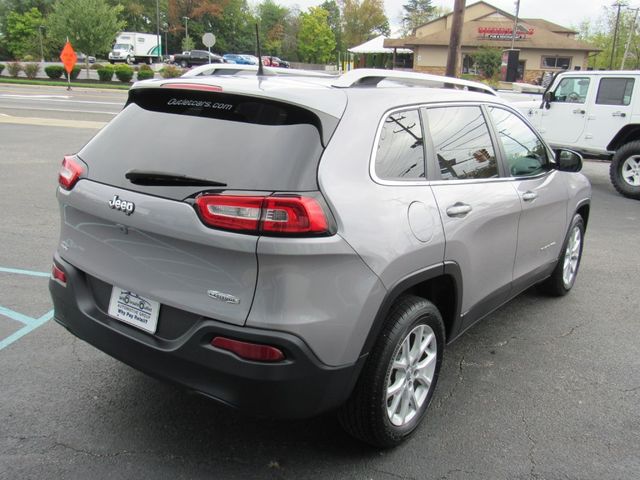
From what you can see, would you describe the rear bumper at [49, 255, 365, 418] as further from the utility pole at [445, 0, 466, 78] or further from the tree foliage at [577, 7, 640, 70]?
the tree foliage at [577, 7, 640, 70]

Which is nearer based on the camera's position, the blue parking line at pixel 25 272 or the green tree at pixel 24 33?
the blue parking line at pixel 25 272

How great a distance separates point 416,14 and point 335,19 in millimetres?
16719

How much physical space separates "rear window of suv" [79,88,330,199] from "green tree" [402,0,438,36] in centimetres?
8535

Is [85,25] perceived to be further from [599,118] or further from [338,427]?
[338,427]

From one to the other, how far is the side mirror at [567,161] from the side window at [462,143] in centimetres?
105

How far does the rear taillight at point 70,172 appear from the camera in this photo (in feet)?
9.69

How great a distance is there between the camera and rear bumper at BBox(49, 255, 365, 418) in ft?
7.70

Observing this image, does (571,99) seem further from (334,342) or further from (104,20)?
(104,20)

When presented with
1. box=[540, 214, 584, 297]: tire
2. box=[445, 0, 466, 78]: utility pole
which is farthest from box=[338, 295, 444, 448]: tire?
box=[445, 0, 466, 78]: utility pole

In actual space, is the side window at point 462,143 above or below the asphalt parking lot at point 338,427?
above

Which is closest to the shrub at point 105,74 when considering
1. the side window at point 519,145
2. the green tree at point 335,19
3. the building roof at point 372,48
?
Result: the building roof at point 372,48

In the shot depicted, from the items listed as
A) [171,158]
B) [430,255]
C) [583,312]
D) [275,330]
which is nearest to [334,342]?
[275,330]

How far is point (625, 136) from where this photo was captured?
10188 millimetres

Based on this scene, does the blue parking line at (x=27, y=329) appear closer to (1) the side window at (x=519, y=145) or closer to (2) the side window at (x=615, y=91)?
(1) the side window at (x=519, y=145)
